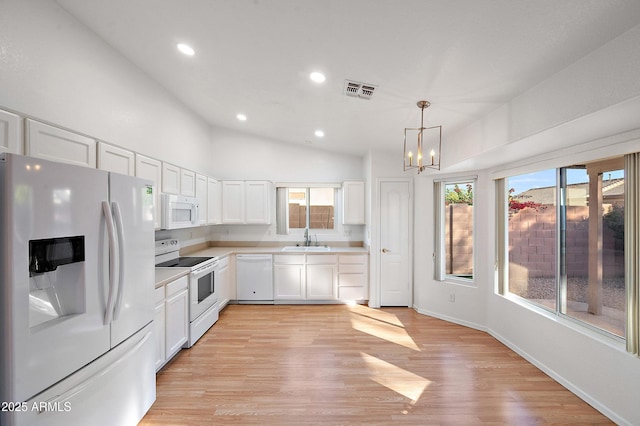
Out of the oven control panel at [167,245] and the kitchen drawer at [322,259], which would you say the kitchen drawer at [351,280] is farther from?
the oven control panel at [167,245]

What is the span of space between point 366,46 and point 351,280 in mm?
3550

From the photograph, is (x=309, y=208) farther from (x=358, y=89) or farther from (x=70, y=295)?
(x=70, y=295)

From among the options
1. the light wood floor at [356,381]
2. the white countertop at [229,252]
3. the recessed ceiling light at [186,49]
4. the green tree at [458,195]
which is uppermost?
the recessed ceiling light at [186,49]

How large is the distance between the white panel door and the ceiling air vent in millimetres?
2036

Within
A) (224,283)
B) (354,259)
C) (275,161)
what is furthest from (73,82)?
(354,259)

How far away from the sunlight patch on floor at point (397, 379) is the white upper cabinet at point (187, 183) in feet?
9.84

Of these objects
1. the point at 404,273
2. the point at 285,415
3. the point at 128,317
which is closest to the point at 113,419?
the point at 128,317

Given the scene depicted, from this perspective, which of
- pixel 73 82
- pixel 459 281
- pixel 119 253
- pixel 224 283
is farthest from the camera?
pixel 224 283

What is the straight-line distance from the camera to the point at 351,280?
4.57 metres

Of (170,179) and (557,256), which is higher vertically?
(170,179)

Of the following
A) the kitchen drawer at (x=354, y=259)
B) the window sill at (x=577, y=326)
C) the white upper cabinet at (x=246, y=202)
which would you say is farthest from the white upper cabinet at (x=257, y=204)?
the window sill at (x=577, y=326)

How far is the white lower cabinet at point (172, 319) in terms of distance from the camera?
99.4 inches

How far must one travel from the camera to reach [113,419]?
5.58ft

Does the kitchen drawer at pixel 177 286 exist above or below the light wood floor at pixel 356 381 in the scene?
above
